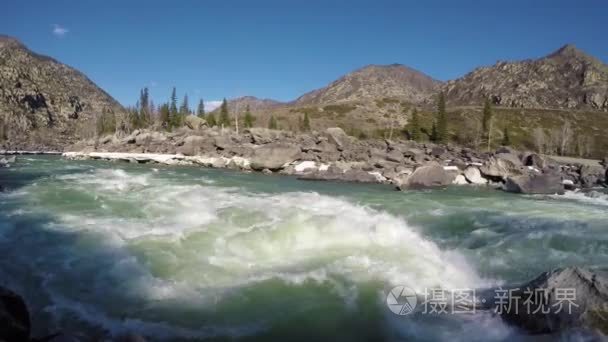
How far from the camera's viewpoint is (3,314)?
19.2 feet

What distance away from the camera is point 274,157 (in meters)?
51.0

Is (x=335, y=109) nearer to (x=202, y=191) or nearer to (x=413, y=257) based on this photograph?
(x=202, y=191)

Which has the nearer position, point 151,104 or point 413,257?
point 413,257

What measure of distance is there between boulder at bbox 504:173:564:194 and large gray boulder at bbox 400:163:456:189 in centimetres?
539

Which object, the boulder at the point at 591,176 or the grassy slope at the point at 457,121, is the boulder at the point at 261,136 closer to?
the grassy slope at the point at 457,121

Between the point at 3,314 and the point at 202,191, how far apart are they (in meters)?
20.1

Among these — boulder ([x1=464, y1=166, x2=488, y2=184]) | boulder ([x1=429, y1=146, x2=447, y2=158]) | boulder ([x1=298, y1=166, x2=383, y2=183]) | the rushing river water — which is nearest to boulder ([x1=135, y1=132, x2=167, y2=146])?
boulder ([x1=298, y1=166, x2=383, y2=183])

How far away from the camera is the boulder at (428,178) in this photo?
→ 1412 inches

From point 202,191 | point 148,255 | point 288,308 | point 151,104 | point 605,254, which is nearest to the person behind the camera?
point 288,308

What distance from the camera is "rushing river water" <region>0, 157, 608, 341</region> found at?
861 cm

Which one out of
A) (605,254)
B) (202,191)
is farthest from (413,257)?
(202,191)

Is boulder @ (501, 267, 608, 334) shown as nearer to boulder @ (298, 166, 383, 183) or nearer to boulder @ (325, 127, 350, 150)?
boulder @ (298, 166, 383, 183)

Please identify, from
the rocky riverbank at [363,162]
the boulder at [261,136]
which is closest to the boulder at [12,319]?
the rocky riverbank at [363,162]

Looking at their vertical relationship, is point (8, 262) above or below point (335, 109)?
below
